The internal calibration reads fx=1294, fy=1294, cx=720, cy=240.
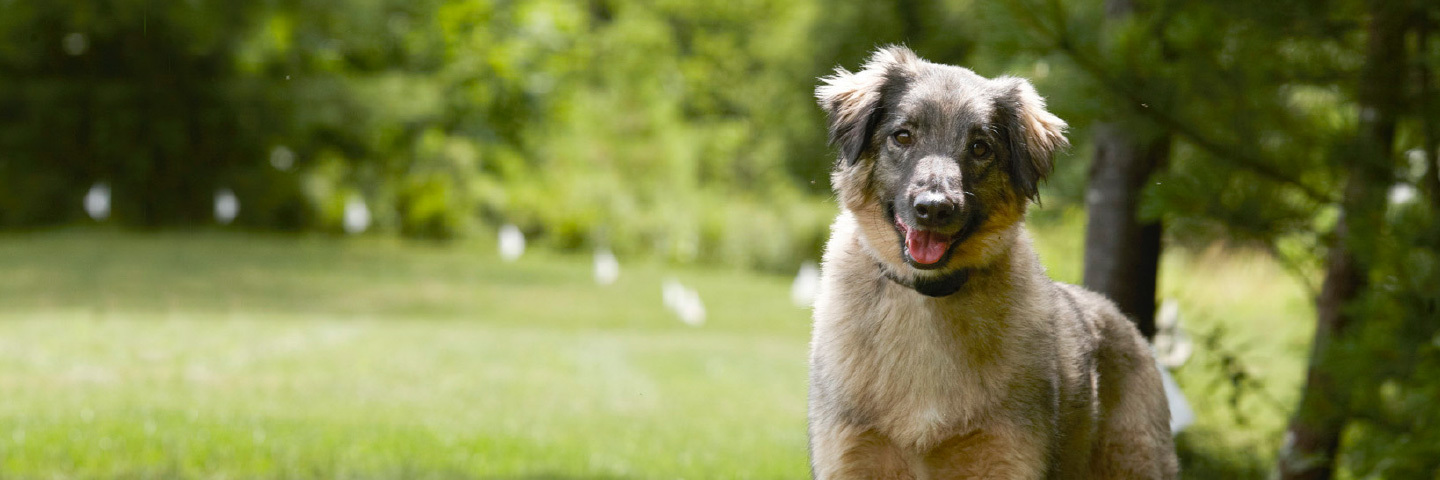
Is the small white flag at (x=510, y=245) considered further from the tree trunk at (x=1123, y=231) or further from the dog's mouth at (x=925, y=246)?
the dog's mouth at (x=925, y=246)

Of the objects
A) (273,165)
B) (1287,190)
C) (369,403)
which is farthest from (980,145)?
(273,165)

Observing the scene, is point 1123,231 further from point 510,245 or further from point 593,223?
point 593,223

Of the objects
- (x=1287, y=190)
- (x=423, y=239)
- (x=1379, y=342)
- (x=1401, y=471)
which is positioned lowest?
(x=423, y=239)

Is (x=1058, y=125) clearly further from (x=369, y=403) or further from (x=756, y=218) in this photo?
(x=756, y=218)

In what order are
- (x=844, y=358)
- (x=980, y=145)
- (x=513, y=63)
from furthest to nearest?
(x=513, y=63)
(x=844, y=358)
(x=980, y=145)

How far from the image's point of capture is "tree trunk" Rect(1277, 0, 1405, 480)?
514 centimetres

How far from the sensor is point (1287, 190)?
5926 millimetres

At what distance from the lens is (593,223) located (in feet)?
92.1

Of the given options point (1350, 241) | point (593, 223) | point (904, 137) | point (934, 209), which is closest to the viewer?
point (934, 209)

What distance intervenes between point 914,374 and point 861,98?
0.78 meters

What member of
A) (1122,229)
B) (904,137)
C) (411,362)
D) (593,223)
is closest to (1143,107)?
(1122,229)

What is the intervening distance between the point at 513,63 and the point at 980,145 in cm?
2807

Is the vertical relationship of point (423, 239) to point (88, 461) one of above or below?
below

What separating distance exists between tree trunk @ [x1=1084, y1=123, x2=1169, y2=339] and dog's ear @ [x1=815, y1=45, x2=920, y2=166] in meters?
2.31
